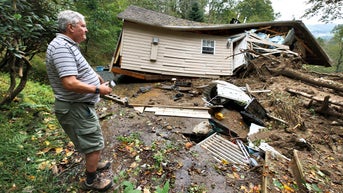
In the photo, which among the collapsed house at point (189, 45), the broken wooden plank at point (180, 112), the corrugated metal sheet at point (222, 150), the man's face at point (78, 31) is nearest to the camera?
the man's face at point (78, 31)

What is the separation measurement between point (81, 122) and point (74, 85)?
0.52 m

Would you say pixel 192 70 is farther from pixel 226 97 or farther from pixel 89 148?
pixel 89 148

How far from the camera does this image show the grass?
269 centimetres

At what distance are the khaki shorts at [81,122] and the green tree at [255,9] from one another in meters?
35.1

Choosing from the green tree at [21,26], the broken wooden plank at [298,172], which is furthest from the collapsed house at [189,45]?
the broken wooden plank at [298,172]

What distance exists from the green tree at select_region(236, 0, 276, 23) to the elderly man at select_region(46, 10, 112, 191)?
3498 centimetres

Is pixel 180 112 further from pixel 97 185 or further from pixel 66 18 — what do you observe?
pixel 66 18

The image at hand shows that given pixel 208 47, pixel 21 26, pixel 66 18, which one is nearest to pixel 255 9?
pixel 208 47

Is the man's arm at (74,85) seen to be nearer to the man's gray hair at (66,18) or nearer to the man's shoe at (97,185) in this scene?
the man's gray hair at (66,18)

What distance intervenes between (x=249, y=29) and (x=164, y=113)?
900 cm

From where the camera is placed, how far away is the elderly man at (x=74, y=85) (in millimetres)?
1896

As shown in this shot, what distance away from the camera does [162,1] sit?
Answer: 29703mm

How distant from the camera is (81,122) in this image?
220 centimetres

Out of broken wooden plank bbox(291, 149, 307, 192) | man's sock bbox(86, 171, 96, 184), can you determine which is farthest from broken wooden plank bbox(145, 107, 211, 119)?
man's sock bbox(86, 171, 96, 184)
